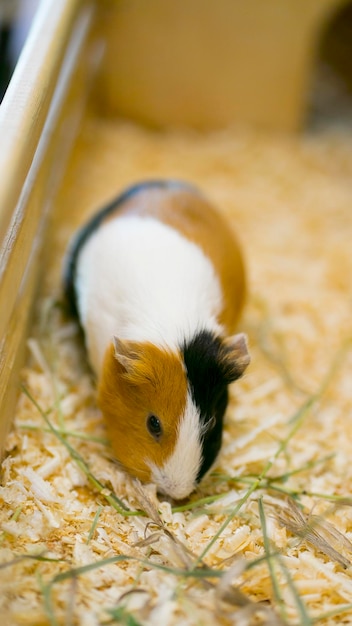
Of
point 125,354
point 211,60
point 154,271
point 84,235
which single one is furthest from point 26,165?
point 211,60

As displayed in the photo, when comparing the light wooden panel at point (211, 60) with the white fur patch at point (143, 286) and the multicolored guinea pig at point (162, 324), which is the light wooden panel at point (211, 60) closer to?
the multicolored guinea pig at point (162, 324)

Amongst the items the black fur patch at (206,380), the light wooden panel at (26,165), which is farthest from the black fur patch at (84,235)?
the black fur patch at (206,380)

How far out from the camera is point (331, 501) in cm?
174

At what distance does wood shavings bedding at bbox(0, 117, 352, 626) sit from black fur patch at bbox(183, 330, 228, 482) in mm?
161

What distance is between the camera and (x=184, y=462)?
1556 millimetres

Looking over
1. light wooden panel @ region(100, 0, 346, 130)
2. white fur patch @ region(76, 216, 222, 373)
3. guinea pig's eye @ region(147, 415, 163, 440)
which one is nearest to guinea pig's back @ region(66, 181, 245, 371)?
white fur patch @ region(76, 216, 222, 373)

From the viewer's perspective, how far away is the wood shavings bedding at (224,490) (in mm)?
1347

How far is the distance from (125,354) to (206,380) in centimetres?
21

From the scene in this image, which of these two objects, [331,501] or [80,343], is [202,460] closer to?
[331,501]

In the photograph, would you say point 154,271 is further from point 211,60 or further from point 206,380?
point 211,60

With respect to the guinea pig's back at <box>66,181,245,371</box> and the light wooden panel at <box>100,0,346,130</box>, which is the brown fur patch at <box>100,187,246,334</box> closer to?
the guinea pig's back at <box>66,181,245,371</box>

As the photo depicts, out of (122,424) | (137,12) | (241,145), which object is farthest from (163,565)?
(137,12)

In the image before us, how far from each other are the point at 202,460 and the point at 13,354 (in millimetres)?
559

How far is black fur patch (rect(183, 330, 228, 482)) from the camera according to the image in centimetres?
156
